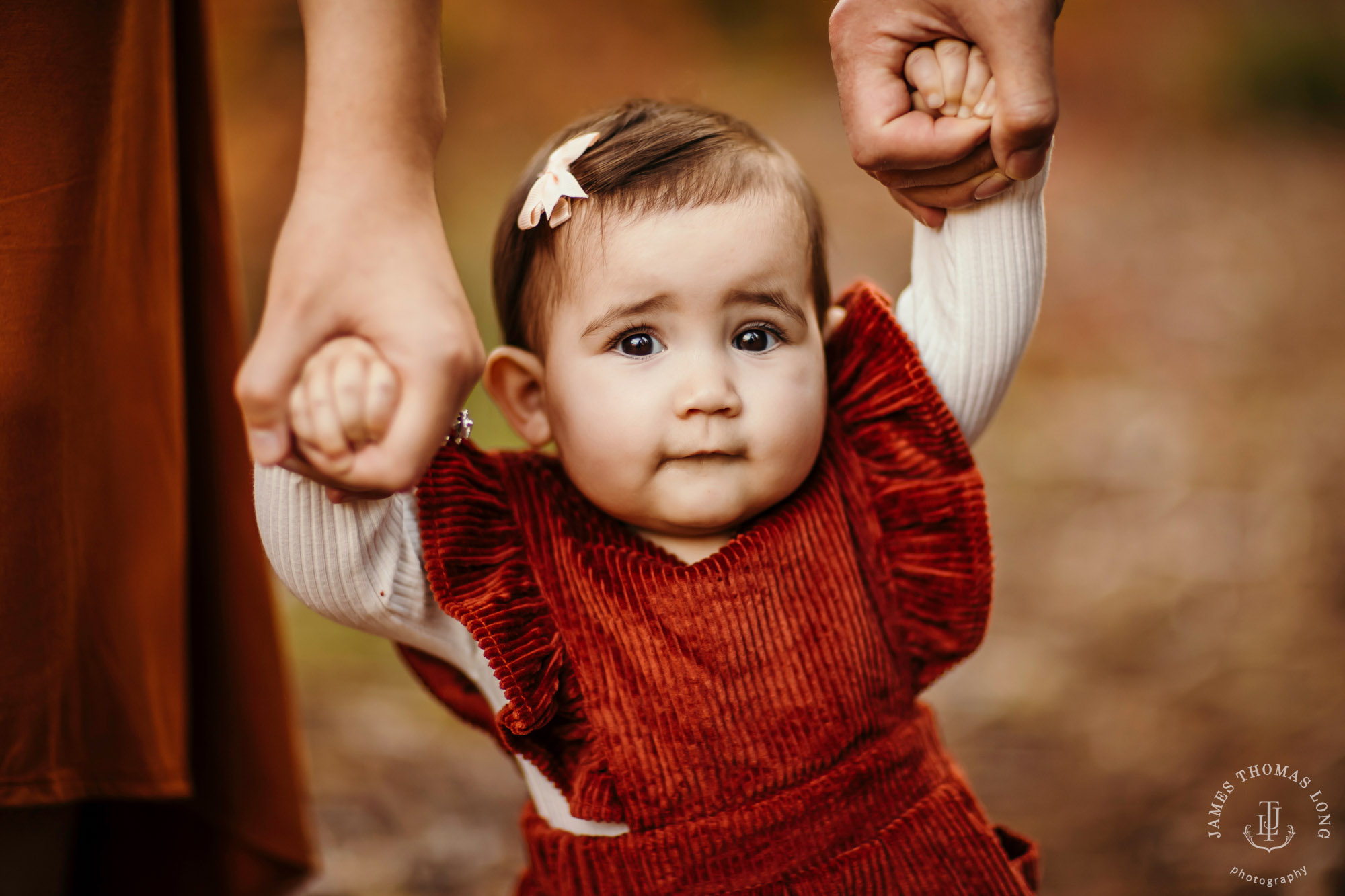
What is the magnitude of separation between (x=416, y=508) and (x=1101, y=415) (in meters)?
2.45

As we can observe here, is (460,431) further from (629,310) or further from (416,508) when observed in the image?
(629,310)

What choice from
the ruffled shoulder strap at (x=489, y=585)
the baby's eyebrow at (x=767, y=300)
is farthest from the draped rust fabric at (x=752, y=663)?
the baby's eyebrow at (x=767, y=300)

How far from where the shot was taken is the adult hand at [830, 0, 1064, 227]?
2.52 ft

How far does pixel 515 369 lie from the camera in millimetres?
957

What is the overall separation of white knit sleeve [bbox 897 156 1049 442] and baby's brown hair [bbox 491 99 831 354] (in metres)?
0.10

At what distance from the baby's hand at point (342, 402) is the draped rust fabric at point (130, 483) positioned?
1.20ft

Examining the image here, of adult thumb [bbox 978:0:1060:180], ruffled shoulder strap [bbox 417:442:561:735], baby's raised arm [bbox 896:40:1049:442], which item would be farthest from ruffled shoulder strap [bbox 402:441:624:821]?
adult thumb [bbox 978:0:1060:180]

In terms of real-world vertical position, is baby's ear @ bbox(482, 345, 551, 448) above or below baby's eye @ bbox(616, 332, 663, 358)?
below

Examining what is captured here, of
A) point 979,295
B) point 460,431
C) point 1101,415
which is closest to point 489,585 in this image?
point 460,431

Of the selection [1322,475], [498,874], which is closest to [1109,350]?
[1322,475]

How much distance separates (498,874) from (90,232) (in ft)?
4.03

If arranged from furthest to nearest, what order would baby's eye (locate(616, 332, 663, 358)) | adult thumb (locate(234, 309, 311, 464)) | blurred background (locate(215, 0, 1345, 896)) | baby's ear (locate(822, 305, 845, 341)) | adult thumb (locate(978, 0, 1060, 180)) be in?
blurred background (locate(215, 0, 1345, 896)) → baby's ear (locate(822, 305, 845, 341)) → baby's eye (locate(616, 332, 663, 358)) → adult thumb (locate(978, 0, 1060, 180)) → adult thumb (locate(234, 309, 311, 464))

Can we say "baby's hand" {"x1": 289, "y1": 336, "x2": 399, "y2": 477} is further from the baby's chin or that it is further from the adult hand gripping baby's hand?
the baby's chin

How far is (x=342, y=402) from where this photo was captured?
0.62m
